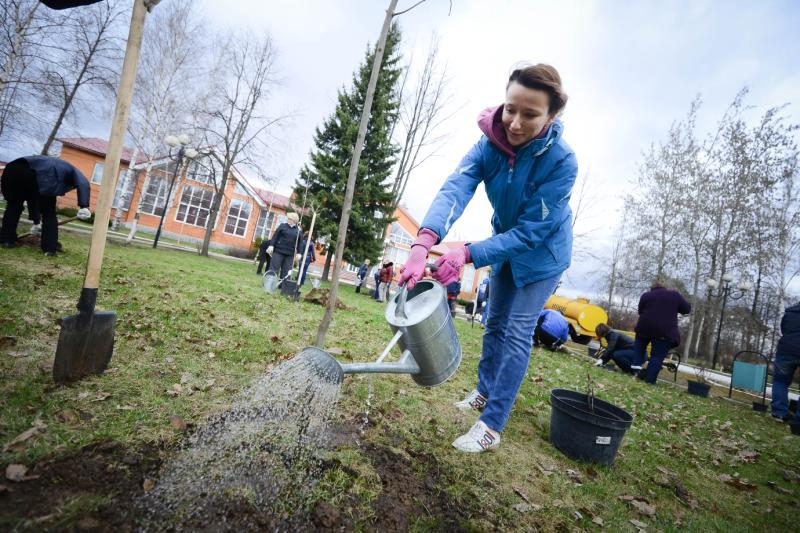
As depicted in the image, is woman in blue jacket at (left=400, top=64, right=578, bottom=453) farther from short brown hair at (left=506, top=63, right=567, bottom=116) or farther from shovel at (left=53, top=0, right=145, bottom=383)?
shovel at (left=53, top=0, right=145, bottom=383)

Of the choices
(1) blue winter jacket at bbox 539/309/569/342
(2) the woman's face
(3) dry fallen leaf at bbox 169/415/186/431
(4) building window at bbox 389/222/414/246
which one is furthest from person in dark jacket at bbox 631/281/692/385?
(4) building window at bbox 389/222/414/246

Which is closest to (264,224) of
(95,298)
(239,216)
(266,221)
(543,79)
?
(266,221)

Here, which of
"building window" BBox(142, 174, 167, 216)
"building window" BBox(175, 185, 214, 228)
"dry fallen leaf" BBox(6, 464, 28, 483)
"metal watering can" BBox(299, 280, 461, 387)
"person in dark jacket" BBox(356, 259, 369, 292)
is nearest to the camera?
"dry fallen leaf" BBox(6, 464, 28, 483)

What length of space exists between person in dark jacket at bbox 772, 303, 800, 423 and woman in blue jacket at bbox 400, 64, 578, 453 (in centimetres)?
574

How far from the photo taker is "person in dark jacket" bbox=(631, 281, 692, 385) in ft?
21.4

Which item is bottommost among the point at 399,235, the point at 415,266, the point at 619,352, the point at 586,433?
the point at 586,433

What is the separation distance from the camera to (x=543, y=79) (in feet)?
6.38

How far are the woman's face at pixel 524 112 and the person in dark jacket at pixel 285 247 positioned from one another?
704 centimetres

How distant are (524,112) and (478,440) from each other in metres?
2.03

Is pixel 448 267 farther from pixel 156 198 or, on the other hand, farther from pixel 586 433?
pixel 156 198

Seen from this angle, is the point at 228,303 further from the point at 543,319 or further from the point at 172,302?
the point at 543,319

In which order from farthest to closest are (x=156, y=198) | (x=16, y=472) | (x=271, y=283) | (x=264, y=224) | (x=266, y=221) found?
(x=264, y=224) → (x=266, y=221) → (x=156, y=198) → (x=271, y=283) → (x=16, y=472)

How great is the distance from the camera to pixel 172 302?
4.30m

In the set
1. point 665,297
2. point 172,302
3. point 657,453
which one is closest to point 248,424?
point 172,302
